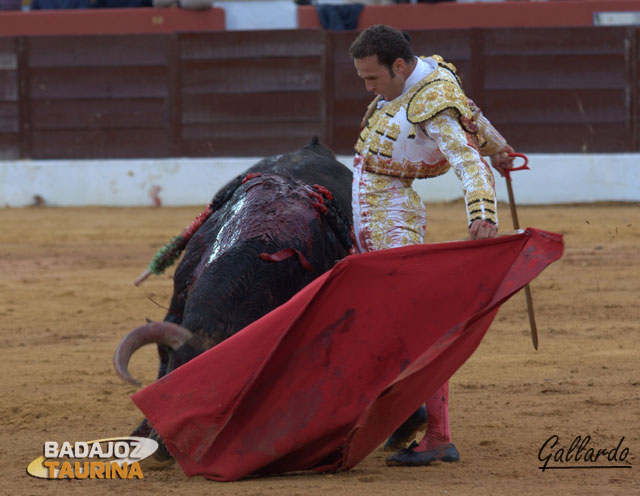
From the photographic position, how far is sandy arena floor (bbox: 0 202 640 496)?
2516 millimetres

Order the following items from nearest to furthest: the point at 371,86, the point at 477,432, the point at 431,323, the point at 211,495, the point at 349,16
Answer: the point at 211,495, the point at 431,323, the point at 371,86, the point at 477,432, the point at 349,16

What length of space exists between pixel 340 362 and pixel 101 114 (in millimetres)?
7088

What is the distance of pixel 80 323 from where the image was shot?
4.96 meters

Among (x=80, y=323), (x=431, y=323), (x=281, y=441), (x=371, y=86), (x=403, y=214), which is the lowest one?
(x=80, y=323)

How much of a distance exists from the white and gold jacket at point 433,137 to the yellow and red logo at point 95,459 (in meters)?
0.98

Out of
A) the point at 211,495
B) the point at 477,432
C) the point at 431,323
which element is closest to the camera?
the point at 211,495

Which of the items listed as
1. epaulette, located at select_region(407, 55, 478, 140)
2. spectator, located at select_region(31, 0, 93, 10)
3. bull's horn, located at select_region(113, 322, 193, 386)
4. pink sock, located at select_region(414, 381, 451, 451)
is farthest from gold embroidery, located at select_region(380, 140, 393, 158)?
spectator, located at select_region(31, 0, 93, 10)

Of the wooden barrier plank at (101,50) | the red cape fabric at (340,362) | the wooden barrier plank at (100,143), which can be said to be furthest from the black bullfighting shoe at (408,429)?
the wooden barrier plank at (101,50)

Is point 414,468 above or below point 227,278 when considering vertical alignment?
below

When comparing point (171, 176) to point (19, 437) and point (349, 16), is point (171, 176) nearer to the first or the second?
point (349, 16)

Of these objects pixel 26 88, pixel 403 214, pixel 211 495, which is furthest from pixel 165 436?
pixel 26 88

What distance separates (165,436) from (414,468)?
660mm

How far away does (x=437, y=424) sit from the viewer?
109 inches

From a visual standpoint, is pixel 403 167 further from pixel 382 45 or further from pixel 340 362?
pixel 340 362
